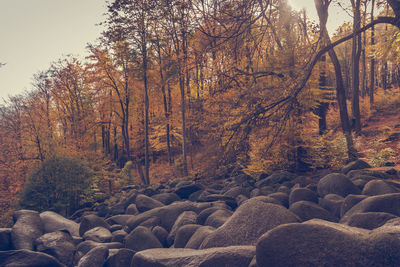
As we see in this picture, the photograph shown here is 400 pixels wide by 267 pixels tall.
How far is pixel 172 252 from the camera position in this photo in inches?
149

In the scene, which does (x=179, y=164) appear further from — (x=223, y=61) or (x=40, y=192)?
(x=223, y=61)

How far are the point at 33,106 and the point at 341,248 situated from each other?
92.6 feet

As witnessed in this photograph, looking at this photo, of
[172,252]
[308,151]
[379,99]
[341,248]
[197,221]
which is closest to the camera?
[341,248]

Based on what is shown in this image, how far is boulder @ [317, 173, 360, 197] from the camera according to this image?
598cm

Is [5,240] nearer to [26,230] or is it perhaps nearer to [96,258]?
[26,230]

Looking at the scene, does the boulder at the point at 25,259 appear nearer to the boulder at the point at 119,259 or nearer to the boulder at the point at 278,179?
the boulder at the point at 119,259

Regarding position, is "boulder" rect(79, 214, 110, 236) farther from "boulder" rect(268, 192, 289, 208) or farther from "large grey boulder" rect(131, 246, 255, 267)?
"boulder" rect(268, 192, 289, 208)

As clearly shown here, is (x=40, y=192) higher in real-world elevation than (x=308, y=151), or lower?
lower

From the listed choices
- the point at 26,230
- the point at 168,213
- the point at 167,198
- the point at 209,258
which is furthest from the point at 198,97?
the point at 209,258

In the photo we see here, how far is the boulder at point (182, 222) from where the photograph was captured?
548 cm

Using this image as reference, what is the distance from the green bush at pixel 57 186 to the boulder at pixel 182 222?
370 inches

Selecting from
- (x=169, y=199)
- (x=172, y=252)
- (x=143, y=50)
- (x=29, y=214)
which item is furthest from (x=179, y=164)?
(x=172, y=252)

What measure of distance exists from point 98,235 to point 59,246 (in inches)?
31.5

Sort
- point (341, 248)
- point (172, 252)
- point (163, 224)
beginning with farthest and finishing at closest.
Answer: point (163, 224) < point (172, 252) < point (341, 248)
